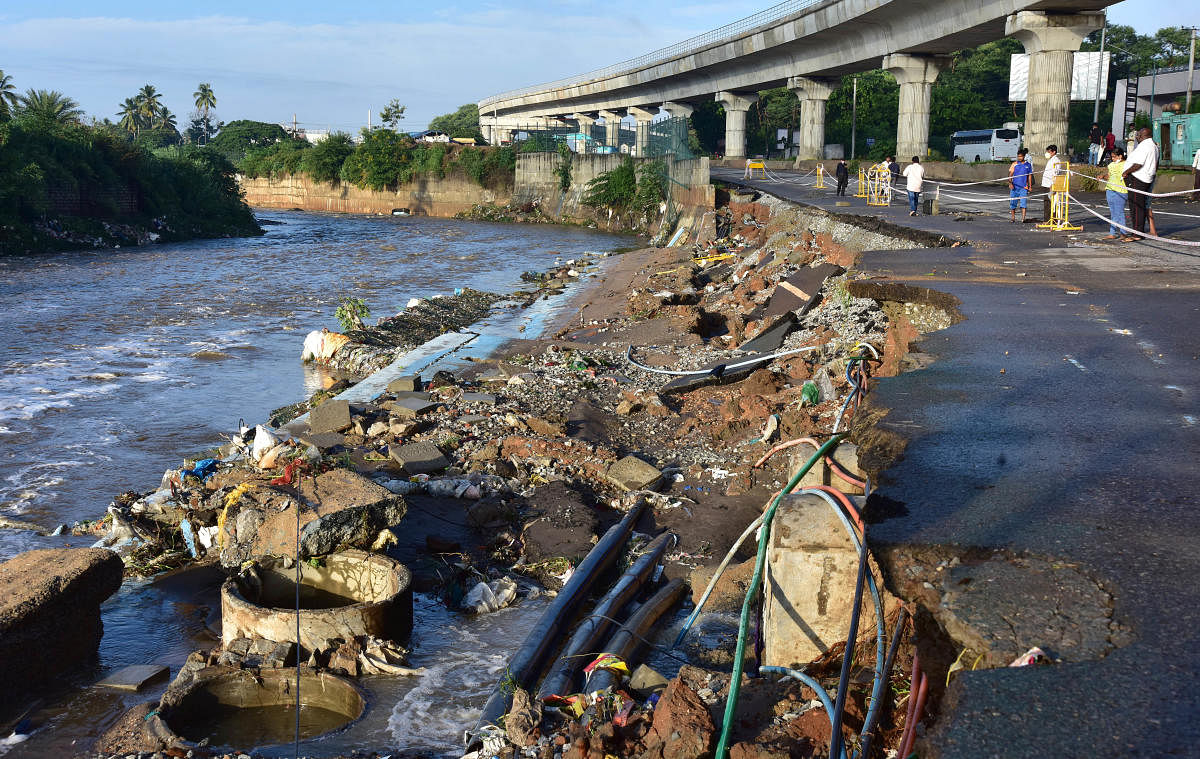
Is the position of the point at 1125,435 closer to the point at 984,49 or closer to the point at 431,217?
the point at 431,217

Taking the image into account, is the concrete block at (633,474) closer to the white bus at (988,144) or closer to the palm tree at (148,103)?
the white bus at (988,144)

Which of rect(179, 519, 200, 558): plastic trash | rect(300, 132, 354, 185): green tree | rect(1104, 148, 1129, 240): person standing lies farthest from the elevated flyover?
rect(179, 519, 200, 558): plastic trash

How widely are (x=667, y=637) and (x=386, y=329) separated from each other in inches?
477

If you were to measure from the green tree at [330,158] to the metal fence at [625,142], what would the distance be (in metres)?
12.5

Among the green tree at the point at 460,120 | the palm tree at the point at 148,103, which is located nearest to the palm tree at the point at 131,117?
the palm tree at the point at 148,103

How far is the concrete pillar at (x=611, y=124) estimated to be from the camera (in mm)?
59281

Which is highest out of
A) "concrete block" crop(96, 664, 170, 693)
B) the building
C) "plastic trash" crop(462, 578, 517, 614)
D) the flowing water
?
the building

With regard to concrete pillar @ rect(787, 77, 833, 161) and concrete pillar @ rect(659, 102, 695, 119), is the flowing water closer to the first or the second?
concrete pillar @ rect(787, 77, 833, 161)

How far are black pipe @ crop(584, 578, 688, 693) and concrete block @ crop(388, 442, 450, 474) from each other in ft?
9.73

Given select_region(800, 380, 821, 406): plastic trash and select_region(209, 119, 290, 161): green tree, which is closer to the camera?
select_region(800, 380, 821, 406): plastic trash

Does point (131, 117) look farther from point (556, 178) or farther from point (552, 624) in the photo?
point (552, 624)

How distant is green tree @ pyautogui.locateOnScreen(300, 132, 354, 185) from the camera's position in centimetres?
6481

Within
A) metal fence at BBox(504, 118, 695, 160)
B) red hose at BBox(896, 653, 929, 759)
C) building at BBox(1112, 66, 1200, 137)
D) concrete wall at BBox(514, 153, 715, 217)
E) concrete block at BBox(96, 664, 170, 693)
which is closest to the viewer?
red hose at BBox(896, 653, 929, 759)

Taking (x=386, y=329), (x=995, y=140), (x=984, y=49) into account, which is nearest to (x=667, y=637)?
(x=386, y=329)
